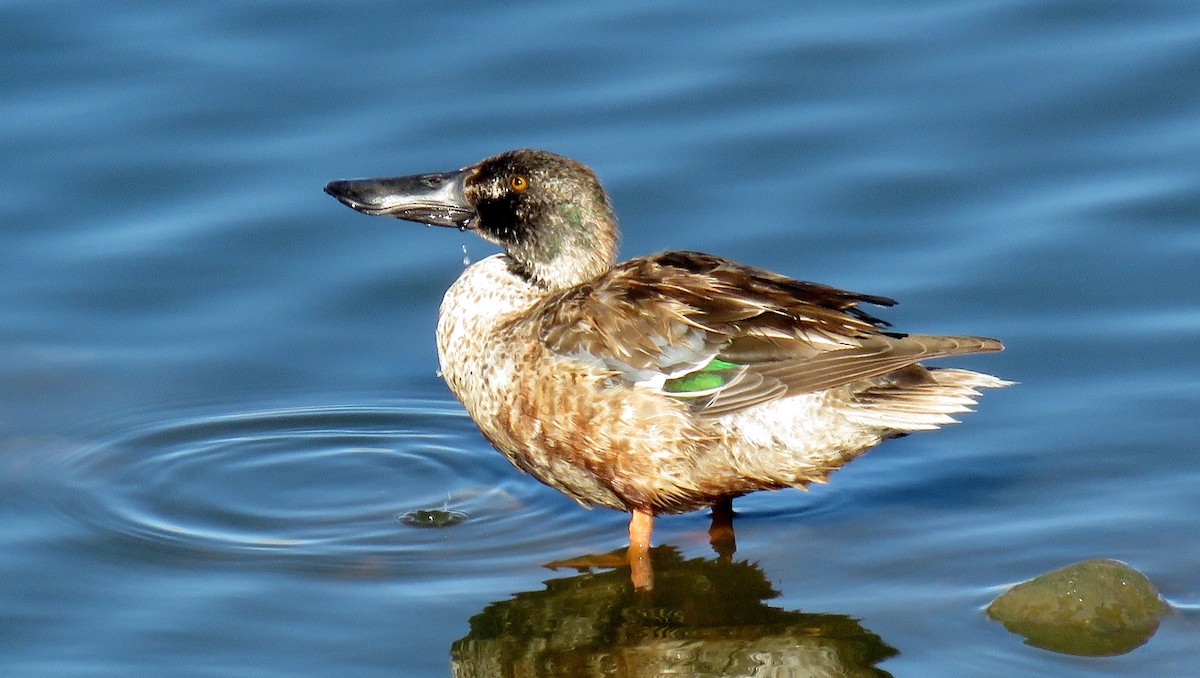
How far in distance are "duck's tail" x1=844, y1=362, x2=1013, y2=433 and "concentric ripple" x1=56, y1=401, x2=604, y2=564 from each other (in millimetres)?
1328

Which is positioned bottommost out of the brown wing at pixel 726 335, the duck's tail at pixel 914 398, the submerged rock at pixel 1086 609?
the submerged rock at pixel 1086 609

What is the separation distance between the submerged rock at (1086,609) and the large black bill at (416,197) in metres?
2.71

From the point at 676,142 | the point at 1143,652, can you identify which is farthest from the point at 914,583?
the point at 676,142

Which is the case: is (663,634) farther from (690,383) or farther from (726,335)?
(726,335)

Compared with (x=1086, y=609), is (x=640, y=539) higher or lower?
higher

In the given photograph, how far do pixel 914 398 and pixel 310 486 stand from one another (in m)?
2.37

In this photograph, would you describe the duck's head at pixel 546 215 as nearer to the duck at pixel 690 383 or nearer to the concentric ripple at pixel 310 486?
the duck at pixel 690 383

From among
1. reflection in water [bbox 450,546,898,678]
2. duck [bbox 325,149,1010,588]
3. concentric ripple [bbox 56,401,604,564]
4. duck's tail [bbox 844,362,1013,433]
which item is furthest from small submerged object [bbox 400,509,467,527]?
duck's tail [bbox 844,362,1013,433]

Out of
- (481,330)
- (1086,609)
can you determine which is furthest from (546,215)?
(1086,609)

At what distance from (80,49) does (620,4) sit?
2.92 m

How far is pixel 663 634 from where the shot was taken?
18.6 feet

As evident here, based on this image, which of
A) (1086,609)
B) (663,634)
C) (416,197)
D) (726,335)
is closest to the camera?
(1086,609)

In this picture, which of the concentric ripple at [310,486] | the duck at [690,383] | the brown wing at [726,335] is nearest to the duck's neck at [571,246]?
the duck at [690,383]

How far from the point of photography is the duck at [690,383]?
19.2ft
